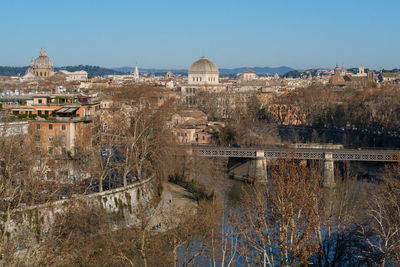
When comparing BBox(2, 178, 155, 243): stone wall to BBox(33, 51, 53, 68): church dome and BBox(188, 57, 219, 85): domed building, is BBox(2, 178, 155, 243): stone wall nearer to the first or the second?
BBox(188, 57, 219, 85): domed building

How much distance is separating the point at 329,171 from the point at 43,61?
134m

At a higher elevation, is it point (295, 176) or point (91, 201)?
point (295, 176)

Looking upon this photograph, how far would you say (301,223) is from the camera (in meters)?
20.6

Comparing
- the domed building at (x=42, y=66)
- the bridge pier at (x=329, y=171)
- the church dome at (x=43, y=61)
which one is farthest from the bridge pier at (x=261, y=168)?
the church dome at (x=43, y=61)

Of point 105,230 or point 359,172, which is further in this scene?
point 359,172

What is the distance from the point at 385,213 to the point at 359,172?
22544mm

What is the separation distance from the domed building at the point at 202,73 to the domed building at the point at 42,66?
55373 mm

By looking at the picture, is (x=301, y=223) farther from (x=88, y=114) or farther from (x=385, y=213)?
(x=88, y=114)

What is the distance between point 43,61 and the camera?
165 meters

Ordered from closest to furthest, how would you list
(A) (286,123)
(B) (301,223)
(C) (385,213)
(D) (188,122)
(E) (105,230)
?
(B) (301,223)
(C) (385,213)
(E) (105,230)
(D) (188,122)
(A) (286,123)

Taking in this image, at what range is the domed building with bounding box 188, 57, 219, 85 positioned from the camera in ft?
382

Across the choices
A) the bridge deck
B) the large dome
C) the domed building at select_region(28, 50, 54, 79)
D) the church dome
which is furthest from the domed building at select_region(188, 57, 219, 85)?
the bridge deck

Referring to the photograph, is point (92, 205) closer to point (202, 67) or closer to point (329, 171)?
point (329, 171)

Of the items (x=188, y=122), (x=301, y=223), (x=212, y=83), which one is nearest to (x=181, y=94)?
(x=212, y=83)
